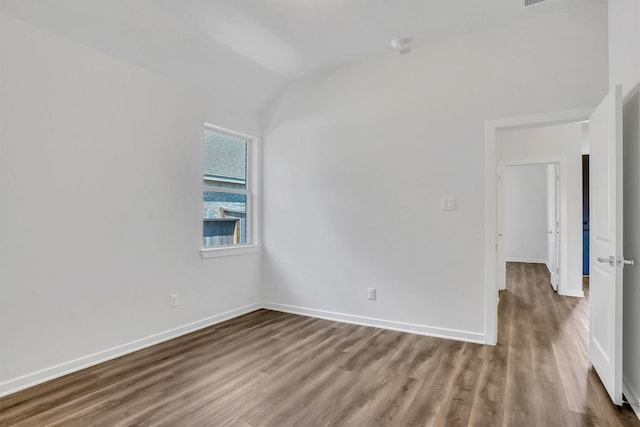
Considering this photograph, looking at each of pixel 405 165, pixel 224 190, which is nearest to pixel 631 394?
pixel 405 165

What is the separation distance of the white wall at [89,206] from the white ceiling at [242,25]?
16 cm

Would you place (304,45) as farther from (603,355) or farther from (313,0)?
(603,355)

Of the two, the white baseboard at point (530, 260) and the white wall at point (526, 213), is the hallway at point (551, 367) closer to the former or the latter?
the white baseboard at point (530, 260)

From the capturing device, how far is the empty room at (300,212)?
7.38 ft

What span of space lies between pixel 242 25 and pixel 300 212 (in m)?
2.07

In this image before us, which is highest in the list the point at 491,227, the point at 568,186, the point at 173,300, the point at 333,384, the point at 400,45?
the point at 400,45

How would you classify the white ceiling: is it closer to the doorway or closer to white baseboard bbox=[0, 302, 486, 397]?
white baseboard bbox=[0, 302, 486, 397]

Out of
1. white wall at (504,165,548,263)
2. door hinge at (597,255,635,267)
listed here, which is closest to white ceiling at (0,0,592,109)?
door hinge at (597,255,635,267)

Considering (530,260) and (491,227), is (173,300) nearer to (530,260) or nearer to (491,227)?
(491,227)

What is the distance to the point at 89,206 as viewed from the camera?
279 cm

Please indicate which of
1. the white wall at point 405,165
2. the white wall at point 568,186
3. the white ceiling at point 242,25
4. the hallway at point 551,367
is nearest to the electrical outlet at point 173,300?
the white wall at point 405,165

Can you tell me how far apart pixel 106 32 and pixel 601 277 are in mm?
4038

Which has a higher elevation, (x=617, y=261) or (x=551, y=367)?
(x=617, y=261)

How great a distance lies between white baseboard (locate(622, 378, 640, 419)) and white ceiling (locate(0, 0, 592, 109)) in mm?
2851
